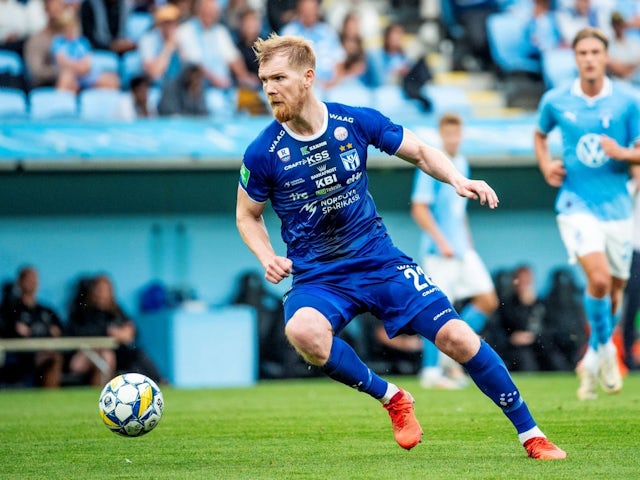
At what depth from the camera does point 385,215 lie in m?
17.2

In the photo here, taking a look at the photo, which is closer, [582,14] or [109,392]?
[109,392]

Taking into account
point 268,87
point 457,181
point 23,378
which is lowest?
point 23,378

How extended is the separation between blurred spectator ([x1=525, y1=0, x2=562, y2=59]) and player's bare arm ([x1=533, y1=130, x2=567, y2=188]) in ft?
24.8

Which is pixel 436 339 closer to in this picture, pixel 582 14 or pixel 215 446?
pixel 215 446

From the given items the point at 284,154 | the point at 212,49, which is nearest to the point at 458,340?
the point at 284,154

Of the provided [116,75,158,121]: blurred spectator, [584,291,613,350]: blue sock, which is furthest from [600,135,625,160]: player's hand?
[116,75,158,121]: blurred spectator

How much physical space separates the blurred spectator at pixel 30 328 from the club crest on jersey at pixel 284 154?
8878 millimetres

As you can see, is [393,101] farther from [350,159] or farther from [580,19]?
[350,159]

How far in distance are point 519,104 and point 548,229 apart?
5.83ft

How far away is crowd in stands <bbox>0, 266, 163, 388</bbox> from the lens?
14961 millimetres

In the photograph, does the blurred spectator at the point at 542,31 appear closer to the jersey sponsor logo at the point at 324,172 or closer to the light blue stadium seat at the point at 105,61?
the light blue stadium seat at the point at 105,61

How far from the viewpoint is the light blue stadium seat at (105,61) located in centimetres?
1633

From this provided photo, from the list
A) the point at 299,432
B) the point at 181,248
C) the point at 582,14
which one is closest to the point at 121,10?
the point at 181,248

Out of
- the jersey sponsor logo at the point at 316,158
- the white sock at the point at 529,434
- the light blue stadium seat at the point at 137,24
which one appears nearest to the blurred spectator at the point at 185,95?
the light blue stadium seat at the point at 137,24
